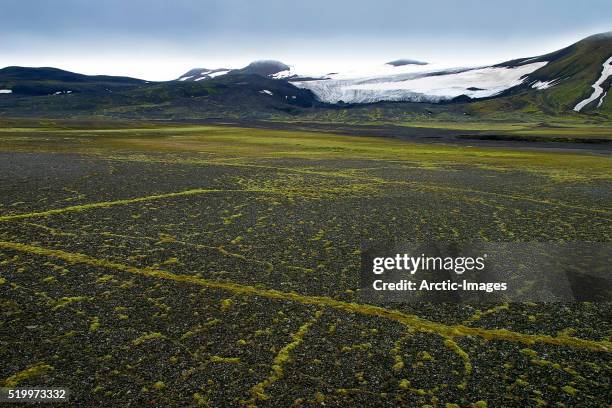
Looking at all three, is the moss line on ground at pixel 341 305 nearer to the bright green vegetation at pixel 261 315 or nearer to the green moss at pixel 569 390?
the bright green vegetation at pixel 261 315

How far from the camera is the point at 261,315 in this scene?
1143 cm

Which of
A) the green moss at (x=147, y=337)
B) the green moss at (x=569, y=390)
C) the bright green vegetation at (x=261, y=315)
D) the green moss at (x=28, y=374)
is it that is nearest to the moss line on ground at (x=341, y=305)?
the bright green vegetation at (x=261, y=315)

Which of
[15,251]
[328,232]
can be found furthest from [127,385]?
[328,232]

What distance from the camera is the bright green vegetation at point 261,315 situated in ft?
27.9

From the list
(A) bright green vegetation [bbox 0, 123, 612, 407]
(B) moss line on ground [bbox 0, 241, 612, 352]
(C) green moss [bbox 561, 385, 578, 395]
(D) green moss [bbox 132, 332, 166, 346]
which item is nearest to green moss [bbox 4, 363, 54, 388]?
(A) bright green vegetation [bbox 0, 123, 612, 407]

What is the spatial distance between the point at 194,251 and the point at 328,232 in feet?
19.4

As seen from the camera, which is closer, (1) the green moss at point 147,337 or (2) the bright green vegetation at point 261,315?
(2) the bright green vegetation at point 261,315

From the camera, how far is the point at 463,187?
33.4 m

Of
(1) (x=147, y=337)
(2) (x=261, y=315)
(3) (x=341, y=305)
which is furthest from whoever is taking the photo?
(3) (x=341, y=305)

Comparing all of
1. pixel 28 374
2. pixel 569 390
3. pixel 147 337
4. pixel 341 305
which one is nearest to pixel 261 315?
pixel 341 305

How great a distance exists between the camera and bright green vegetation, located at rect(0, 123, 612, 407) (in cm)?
852

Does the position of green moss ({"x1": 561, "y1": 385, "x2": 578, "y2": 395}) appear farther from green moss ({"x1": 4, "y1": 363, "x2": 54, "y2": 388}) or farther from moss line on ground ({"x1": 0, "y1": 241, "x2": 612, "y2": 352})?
green moss ({"x1": 4, "y1": 363, "x2": 54, "y2": 388})

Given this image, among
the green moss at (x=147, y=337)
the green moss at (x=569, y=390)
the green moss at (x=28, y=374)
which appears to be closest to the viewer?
the green moss at (x=28, y=374)

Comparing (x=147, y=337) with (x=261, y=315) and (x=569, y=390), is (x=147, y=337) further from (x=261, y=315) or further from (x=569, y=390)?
(x=569, y=390)
